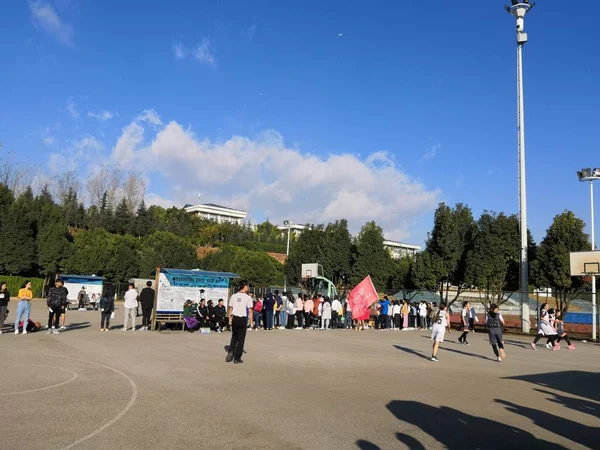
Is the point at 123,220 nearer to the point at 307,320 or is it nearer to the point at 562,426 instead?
the point at 307,320

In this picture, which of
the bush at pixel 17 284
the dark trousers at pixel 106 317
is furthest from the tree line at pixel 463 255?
the bush at pixel 17 284

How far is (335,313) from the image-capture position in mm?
27469

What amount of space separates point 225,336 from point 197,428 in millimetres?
12946

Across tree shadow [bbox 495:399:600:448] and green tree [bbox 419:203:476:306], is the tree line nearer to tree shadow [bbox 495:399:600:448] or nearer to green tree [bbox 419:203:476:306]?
green tree [bbox 419:203:476:306]

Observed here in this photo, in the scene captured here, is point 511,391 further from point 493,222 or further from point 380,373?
point 493,222

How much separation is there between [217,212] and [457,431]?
555ft

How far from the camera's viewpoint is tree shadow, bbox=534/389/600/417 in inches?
327

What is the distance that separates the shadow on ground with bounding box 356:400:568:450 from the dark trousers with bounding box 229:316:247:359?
4.99 m

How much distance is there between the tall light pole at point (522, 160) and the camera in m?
28.4

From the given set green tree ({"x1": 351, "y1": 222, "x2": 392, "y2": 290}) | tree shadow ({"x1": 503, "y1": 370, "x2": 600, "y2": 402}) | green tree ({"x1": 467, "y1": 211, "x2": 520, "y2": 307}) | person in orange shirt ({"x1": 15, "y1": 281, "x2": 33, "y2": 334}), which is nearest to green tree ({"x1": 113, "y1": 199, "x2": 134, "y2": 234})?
green tree ({"x1": 351, "y1": 222, "x2": 392, "y2": 290})

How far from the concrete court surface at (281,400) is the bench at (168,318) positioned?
17.4 feet

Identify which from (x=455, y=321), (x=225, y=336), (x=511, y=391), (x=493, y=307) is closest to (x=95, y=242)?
(x=455, y=321)

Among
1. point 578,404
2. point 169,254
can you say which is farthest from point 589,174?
point 169,254

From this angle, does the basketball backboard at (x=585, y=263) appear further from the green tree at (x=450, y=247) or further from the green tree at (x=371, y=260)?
the green tree at (x=371, y=260)
